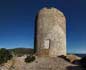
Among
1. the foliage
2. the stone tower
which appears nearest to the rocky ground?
the foliage

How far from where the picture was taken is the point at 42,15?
26812 millimetres

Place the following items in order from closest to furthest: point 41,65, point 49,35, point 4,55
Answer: point 41,65
point 4,55
point 49,35

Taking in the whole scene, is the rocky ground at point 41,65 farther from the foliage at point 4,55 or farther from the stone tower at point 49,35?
the stone tower at point 49,35

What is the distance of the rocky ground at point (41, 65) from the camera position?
65.5ft

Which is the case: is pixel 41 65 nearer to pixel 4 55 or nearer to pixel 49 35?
pixel 4 55

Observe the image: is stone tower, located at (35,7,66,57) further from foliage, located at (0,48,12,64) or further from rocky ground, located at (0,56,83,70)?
foliage, located at (0,48,12,64)

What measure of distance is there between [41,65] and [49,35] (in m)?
6.26

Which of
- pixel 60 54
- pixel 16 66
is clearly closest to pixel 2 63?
pixel 16 66

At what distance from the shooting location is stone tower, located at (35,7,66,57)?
26.2 meters

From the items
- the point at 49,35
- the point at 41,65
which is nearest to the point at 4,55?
the point at 41,65

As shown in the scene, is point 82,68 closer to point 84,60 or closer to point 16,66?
point 84,60

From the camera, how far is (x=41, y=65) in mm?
20953

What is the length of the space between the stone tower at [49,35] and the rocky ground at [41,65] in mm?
3376

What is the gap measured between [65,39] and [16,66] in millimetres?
9430
